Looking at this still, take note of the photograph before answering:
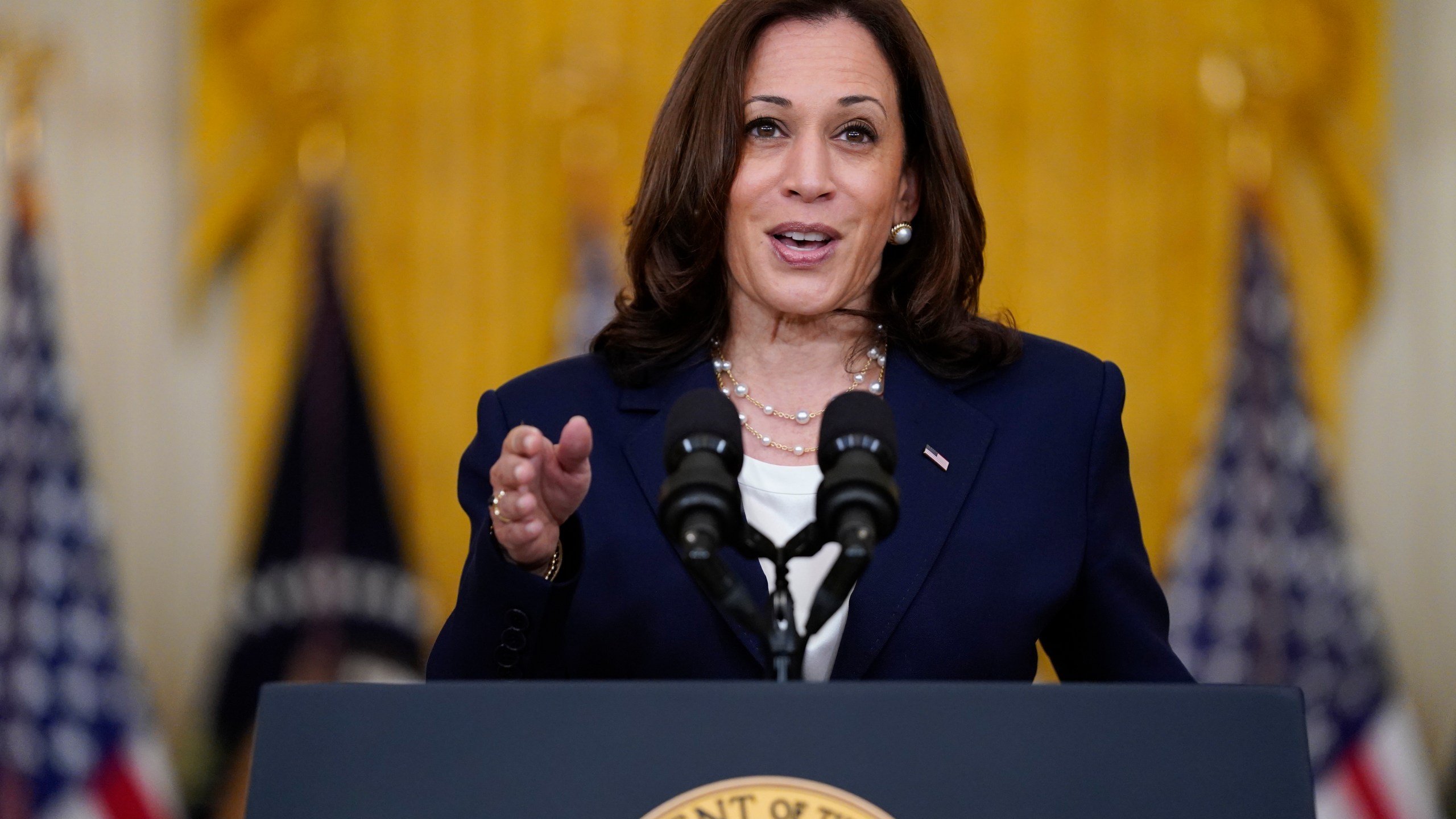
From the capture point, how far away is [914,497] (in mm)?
1675

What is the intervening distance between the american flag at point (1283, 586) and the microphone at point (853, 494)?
3.16 meters

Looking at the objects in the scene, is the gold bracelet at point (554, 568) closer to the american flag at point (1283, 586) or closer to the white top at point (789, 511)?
the white top at point (789, 511)

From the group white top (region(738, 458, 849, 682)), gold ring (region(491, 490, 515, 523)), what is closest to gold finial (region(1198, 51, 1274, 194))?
white top (region(738, 458, 849, 682))

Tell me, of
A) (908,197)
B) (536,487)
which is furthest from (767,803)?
(908,197)

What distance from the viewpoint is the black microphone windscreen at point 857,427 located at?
3.57ft

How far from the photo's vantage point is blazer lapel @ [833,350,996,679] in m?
1.59

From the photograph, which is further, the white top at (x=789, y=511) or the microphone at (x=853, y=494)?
the white top at (x=789, y=511)

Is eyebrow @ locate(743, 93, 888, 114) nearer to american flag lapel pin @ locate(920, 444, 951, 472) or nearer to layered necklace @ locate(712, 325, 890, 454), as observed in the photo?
layered necklace @ locate(712, 325, 890, 454)

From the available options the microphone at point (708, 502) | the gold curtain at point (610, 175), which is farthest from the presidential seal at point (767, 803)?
the gold curtain at point (610, 175)

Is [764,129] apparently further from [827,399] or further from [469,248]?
[469,248]

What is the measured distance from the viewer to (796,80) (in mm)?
1810

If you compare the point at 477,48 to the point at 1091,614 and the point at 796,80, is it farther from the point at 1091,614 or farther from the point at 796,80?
the point at 1091,614

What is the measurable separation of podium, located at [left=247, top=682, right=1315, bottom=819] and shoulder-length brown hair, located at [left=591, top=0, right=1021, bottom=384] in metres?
0.90

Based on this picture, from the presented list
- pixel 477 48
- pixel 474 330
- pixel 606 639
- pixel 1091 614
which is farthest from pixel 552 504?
pixel 477 48
